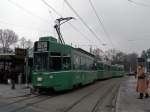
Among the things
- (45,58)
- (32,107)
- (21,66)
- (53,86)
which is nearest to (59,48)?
(45,58)

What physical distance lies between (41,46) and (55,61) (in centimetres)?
127

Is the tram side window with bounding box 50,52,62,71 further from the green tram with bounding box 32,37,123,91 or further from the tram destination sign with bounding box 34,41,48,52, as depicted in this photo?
the tram destination sign with bounding box 34,41,48,52

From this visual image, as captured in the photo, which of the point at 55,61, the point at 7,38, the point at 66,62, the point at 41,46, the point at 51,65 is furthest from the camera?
the point at 7,38

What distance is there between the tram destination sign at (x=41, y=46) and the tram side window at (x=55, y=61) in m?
0.61

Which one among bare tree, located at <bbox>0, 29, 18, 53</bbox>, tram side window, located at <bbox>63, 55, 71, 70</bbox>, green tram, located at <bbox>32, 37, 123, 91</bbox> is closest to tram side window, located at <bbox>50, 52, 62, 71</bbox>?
green tram, located at <bbox>32, 37, 123, 91</bbox>

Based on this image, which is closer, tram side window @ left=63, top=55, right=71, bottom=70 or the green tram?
the green tram

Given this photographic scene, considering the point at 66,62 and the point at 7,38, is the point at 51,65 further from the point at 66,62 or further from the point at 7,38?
the point at 7,38

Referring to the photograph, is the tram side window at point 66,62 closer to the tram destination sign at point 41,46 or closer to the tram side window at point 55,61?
the tram side window at point 55,61

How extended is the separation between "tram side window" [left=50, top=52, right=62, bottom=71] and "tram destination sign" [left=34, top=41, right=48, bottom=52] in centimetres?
61

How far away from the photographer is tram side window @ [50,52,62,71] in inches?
762

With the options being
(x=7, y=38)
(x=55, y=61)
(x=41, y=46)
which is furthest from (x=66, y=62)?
(x=7, y=38)

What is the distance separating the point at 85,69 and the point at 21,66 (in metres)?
7.07

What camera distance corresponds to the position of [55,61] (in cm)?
1955

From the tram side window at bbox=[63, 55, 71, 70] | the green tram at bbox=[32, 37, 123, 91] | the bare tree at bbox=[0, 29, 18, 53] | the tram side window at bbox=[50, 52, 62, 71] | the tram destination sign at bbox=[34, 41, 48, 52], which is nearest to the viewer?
the green tram at bbox=[32, 37, 123, 91]
